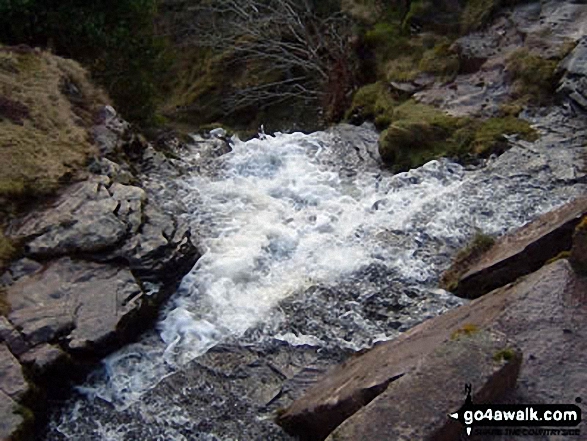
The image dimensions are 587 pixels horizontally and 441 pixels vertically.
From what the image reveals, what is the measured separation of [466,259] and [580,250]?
2.45 m

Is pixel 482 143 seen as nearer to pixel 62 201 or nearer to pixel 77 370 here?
pixel 62 201

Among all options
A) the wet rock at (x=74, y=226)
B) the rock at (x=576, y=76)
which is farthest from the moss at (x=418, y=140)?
the wet rock at (x=74, y=226)

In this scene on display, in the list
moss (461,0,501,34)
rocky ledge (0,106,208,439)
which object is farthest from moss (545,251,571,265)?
moss (461,0,501,34)

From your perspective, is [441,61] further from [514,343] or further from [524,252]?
[514,343]

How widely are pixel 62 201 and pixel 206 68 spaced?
13322mm

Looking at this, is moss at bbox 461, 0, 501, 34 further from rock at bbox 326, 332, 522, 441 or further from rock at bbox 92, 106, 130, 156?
rock at bbox 326, 332, 522, 441

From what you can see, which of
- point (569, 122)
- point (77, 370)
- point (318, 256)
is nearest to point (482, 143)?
point (569, 122)

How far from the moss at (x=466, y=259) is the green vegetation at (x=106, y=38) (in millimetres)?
7506

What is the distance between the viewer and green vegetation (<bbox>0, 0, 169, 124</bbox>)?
11.1 meters

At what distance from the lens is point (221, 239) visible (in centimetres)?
868

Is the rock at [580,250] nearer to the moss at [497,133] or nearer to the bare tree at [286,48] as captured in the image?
the moss at [497,133]

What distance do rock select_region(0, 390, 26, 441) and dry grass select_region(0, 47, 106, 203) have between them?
2.92m

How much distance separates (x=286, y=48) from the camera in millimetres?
17531

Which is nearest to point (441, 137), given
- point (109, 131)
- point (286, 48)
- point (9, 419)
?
point (109, 131)
